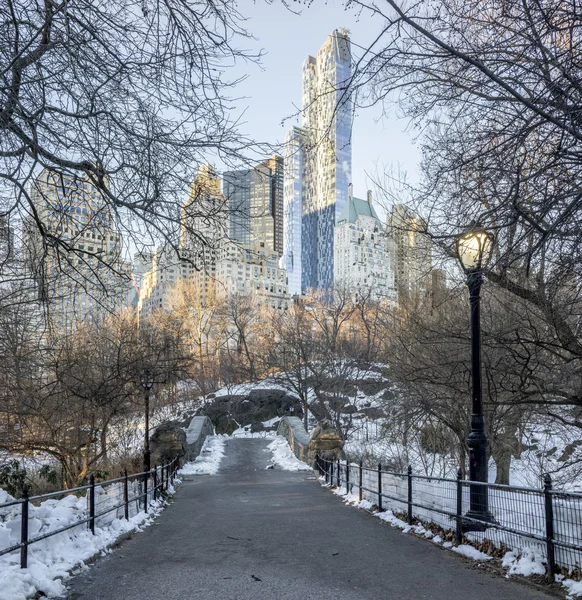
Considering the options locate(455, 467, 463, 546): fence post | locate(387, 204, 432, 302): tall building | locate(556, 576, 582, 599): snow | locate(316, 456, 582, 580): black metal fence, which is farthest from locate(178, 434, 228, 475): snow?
locate(556, 576, 582, 599): snow

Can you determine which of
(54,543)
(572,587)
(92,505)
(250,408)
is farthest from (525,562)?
(250,408)

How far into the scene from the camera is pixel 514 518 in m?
6.81

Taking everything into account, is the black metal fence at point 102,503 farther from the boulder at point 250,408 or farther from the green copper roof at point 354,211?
the green copper roof at point 354,211

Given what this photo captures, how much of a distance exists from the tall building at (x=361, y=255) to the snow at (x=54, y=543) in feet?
93.3

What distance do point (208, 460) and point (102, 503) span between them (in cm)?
1711

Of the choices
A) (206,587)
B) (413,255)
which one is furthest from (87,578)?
(413,255)

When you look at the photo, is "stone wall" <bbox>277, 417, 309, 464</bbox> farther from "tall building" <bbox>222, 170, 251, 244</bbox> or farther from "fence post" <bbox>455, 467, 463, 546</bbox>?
"tall building" <bbox>222, 170, 251, 244</bbox>

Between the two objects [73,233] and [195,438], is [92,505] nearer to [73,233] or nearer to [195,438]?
[73,233]

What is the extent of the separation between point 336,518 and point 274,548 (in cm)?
314

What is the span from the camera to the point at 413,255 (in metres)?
12.3

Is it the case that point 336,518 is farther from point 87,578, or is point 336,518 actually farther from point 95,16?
point 95,16

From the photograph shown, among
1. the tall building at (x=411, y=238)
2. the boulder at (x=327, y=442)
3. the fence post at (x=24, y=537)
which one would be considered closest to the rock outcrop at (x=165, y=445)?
the boulder at (x=327, y=442)

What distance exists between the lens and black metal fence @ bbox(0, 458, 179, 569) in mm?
5707

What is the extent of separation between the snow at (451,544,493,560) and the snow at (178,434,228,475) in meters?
15.0
